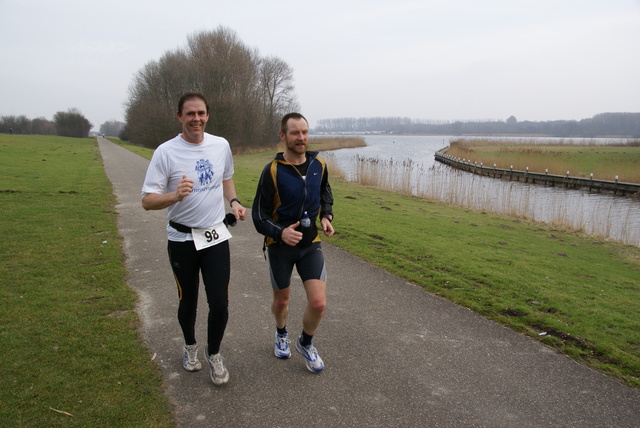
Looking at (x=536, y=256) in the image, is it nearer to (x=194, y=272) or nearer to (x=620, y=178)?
(x=194, y=272)

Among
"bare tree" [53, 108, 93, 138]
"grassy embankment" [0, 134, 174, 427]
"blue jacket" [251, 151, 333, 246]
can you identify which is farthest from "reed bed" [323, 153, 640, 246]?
"bare tree" [53, 108, 93, 138]

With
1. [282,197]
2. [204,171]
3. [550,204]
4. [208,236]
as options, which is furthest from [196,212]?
[550,204]

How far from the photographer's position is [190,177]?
3.17 metres

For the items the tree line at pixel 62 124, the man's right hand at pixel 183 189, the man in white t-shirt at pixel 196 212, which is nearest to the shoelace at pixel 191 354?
the man in white t-shirt at pixel 196 212

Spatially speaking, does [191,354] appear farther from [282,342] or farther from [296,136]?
[296,136]

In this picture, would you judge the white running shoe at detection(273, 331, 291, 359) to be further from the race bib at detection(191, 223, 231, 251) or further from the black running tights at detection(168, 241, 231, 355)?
the race bib at detection(191, 223, 231, 251)

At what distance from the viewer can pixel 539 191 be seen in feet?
91.1

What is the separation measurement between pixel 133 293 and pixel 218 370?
2.38m

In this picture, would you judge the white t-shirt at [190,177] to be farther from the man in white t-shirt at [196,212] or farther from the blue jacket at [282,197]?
the blue jacket at [282,197]

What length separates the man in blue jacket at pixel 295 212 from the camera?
335cm

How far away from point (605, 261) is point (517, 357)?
7.63m

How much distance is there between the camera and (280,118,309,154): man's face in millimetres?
3322

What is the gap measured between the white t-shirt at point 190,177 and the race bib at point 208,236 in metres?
0.04

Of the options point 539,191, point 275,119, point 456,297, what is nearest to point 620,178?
point 539,191
